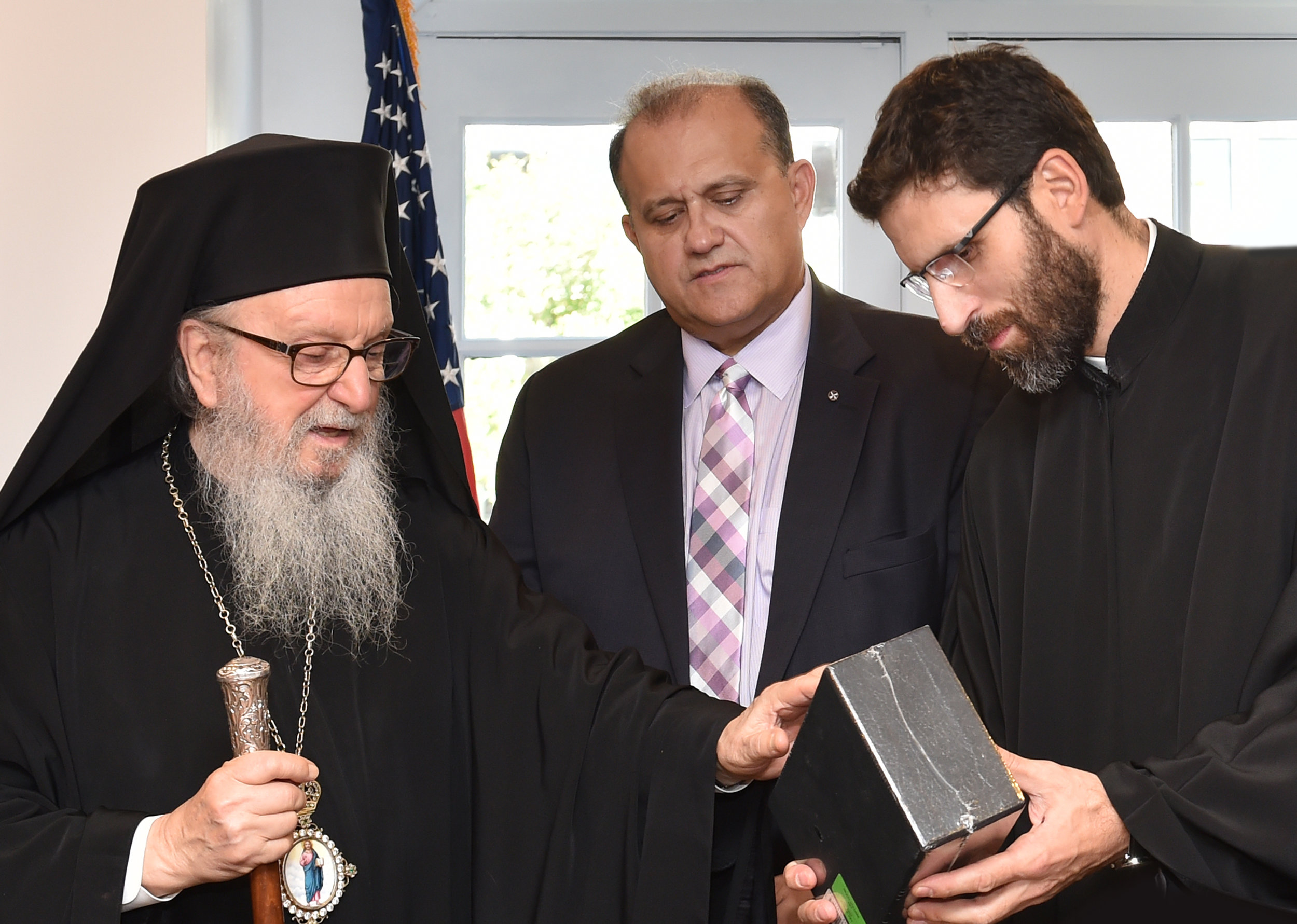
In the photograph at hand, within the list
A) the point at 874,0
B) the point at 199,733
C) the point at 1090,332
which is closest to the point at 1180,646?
the point at 1090,332

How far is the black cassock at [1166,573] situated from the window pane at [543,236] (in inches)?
88.2

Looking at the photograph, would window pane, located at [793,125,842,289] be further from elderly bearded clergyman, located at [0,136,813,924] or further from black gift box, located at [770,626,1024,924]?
black gift box, located at [770,626,1024,924]

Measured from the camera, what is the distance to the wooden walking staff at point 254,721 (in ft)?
5.93

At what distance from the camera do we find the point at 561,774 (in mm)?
2354

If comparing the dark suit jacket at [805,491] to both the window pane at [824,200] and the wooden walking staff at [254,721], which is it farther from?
the window pane at [824,200]

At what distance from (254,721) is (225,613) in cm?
46

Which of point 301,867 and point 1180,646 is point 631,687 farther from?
point 1180,646

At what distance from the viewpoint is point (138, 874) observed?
1882mm

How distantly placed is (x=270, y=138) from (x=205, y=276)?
306 millimetres

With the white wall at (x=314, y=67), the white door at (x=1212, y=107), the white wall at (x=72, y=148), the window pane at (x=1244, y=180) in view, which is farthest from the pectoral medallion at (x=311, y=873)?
the window pane at (x=1244, y=180)

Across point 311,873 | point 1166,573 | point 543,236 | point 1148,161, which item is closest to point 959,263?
point 1166,573

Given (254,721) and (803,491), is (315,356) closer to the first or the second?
(254,721)

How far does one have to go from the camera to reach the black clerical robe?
2.08 meters

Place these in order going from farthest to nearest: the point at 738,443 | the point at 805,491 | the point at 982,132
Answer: the point at 738,443, the point at 805,491, the point at 982,132
